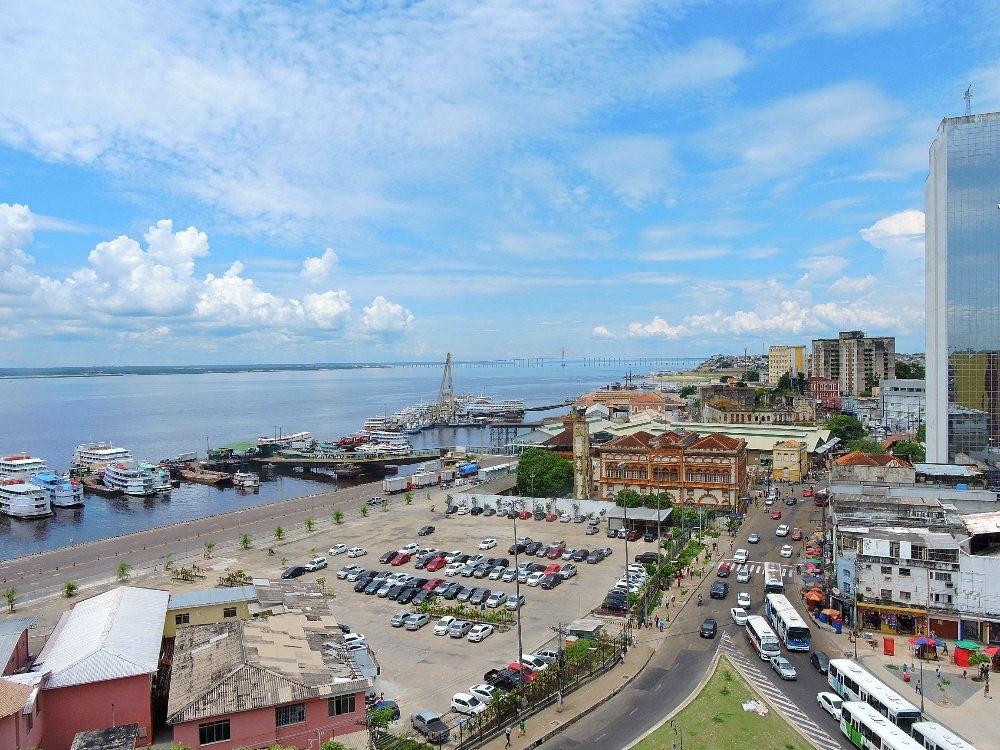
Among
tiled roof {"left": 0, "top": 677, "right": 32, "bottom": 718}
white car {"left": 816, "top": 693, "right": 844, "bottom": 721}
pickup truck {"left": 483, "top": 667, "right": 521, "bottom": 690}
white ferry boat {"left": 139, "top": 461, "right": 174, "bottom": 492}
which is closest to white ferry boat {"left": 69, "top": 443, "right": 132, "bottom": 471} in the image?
white ferry boat {"left": 139, "top": 461, "right": 174, "bottom": 492}

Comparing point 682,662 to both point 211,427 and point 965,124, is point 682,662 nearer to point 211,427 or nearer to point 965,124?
point 965,124

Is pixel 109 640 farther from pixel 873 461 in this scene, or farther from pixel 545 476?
pixel 873 461

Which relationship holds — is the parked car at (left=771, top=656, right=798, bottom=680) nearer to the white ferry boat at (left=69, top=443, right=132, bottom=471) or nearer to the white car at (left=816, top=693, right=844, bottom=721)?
the white car at (left=816, top=693, right=844, bottom=721)

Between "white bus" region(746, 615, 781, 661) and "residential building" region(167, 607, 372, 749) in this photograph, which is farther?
"white bus" region(746, 615, 781, 661)

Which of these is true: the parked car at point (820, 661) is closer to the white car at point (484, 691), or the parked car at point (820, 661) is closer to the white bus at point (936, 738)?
the white bus at point (936, 738)

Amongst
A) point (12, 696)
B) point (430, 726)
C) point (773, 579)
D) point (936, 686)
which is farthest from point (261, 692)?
point (773, 579)

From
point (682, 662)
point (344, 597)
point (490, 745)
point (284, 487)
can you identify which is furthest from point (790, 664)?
point (284, 487)

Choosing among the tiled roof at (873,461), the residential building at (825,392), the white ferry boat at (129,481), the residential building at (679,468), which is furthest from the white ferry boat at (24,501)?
the residential building at (825,392)
